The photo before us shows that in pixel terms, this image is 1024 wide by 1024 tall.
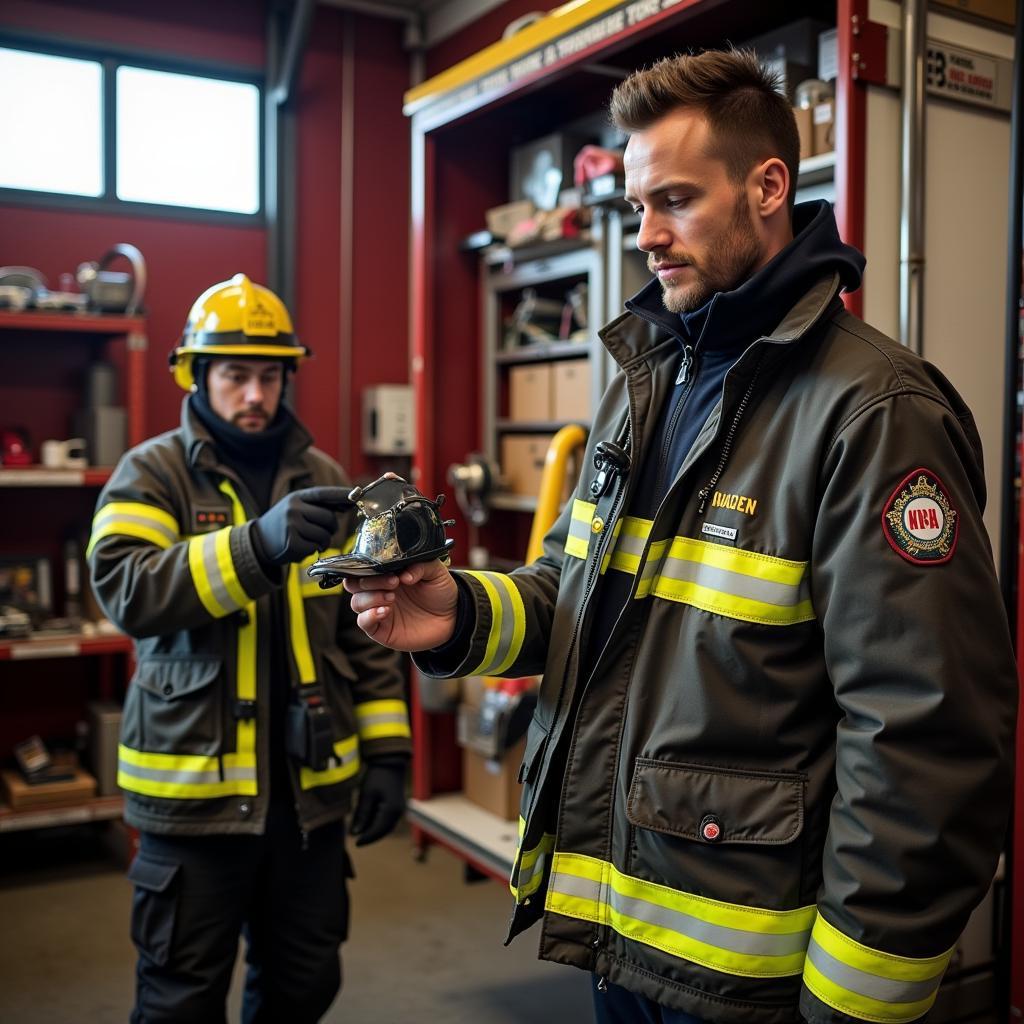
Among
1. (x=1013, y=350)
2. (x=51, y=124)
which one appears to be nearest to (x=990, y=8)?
(x=1013, y=350)

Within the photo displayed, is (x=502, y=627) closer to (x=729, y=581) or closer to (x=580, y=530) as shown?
(x=580, y=530)

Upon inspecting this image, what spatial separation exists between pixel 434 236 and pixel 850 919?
3500 mm

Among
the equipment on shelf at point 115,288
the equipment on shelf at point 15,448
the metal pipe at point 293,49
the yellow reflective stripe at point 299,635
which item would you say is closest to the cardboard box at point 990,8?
the yellow reflective stripe at point 299,635

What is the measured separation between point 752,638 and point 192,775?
1.36 metres

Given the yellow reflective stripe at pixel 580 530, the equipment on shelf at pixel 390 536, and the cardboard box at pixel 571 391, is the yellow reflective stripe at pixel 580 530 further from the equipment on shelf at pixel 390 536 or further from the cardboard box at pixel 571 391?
the cardboard box at pixel 571 391

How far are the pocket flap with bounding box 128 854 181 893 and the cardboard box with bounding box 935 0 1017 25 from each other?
2545mm

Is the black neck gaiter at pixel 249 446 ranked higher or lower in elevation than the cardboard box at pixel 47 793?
higher

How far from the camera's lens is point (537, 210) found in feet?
13.6

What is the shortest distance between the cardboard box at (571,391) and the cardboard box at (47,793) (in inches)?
89.7

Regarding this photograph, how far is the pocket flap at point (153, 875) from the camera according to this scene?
7.27ft

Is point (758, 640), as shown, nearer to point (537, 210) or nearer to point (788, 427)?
point (788, 427)

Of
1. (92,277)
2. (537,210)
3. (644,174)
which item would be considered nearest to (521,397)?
(537,210)

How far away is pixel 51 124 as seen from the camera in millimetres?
4977

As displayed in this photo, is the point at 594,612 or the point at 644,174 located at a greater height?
the point at 644,174
